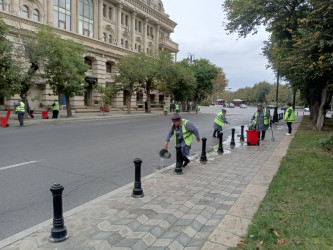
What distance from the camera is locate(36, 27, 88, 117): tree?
20.5 meters

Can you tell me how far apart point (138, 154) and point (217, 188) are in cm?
406

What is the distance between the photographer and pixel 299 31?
15102mm

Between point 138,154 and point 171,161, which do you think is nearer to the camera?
point 171,161

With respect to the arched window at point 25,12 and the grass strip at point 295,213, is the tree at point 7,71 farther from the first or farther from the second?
the grass strip at point 295,213

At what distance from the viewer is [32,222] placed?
3.86 metres

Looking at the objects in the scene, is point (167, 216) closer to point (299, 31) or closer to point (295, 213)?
point (295, 213)

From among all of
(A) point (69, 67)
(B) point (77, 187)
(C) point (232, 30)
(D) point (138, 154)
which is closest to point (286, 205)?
(B) point (77, 187)

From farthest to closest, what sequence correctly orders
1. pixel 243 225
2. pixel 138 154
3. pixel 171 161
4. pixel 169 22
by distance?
1. pixel 169 22
2. pixel 138 154
3. pixel 171 161
4. pixel 243 225

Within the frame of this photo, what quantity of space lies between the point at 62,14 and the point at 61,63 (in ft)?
44.7

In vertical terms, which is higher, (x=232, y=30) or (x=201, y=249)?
(x=232, y=30)

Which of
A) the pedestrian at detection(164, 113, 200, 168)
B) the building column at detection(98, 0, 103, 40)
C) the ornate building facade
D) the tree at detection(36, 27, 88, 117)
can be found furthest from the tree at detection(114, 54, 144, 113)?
the pedestrian at detection(164, 113, 200, 168)

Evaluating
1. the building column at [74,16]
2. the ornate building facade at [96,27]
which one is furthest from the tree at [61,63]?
the building column at [74,16]

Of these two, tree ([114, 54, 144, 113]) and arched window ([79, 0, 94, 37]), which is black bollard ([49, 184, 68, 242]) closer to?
tree ([114, 54, 144, 113])

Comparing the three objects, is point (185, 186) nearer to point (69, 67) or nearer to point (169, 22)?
point (69, 67)
